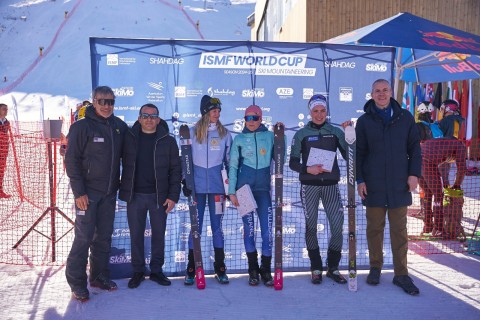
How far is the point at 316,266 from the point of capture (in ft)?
16.3

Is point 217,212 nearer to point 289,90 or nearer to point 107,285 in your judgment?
point 107,285

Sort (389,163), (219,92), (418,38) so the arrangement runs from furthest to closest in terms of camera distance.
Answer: (418,38), (219,92), (389,163)

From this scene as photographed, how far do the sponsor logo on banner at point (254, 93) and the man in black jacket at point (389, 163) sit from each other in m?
1.20

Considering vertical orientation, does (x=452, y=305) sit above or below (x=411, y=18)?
below

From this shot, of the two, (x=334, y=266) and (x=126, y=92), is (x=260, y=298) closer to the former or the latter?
(x=334, y=266)

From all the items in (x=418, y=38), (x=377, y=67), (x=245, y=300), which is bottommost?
(x=245, y=300)

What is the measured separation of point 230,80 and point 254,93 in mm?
320

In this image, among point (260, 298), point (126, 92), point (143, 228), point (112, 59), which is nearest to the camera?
point (260, 298)

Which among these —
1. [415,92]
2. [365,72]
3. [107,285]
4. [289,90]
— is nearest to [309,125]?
[289,90]

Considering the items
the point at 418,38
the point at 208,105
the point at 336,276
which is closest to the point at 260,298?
the point at 336,276

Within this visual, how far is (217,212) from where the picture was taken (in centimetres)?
477

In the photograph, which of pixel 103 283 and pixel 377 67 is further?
pixel 377 67

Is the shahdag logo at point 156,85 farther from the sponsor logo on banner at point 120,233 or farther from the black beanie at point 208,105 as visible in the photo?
the sponsor logo on banner at point 120,233

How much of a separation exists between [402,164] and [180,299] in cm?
259
